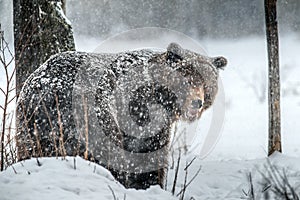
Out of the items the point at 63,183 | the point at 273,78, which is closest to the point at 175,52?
the point at 63,183

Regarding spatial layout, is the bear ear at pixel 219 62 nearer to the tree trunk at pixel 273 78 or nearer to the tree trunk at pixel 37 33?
the tree trunk at pixel 37 33

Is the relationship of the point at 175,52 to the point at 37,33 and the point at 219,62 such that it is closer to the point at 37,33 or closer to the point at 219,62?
the point at 219,62

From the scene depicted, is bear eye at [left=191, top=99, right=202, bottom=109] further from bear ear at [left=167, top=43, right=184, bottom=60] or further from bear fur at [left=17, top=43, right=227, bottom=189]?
bear ear at [left=167, top=43, right=184, bottom=60]

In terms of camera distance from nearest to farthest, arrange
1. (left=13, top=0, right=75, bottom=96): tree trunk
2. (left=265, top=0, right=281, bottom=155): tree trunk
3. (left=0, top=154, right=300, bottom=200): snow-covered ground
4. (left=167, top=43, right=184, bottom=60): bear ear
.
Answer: (left=0, top=154, right=300, bottom=200): snow-covered ground, (left=167, top=43, right=184, bottom=60): bear ear, (left=13, top=0, right=75, bottom=96): tree trunk, (left=265, top=0, right=281, bottom=155): tree trunk

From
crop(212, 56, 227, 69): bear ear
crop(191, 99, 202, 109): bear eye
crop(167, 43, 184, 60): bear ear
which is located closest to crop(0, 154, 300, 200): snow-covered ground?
crop(191, 99, 202, 109): bear eye

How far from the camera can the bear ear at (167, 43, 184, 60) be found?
16.3 ft

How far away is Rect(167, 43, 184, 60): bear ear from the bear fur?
0.04ft

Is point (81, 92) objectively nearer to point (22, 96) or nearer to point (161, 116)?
point (22, 96)

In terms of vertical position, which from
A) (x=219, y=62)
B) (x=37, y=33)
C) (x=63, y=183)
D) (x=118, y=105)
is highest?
(x=37, y=33)

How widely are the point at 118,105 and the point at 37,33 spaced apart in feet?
8.18

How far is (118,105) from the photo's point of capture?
14.5 ft

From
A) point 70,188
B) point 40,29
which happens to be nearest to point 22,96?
point 70,188

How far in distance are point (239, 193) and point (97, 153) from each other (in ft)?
7.71

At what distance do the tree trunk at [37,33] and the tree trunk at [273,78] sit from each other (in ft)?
13.6
